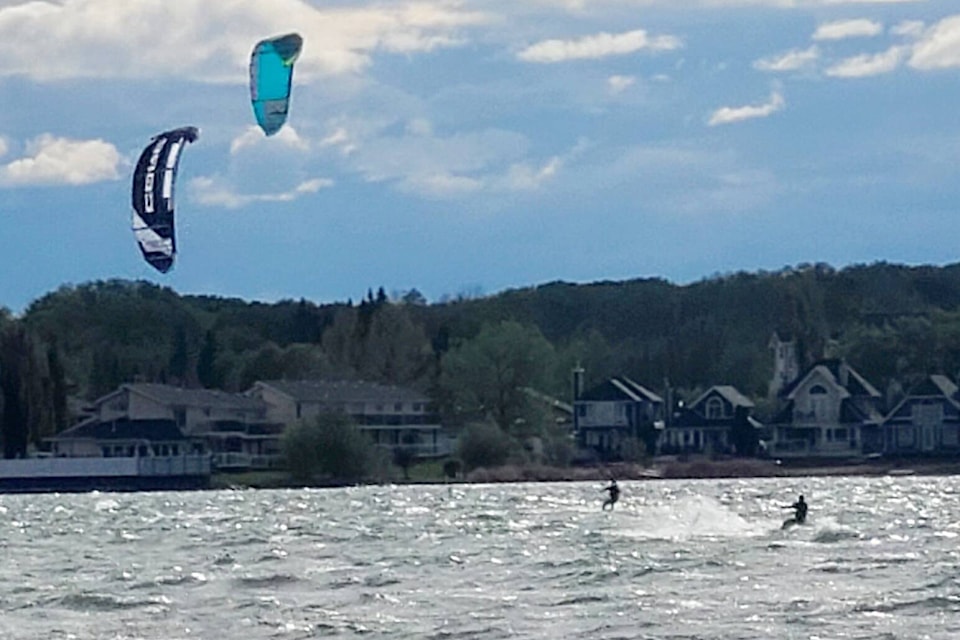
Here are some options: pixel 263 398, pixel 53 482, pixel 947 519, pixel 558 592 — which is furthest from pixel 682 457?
pixel 558 592

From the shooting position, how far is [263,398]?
116 m

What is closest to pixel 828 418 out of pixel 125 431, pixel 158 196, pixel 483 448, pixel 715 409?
pixel 715 409

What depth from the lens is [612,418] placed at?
12212 cm

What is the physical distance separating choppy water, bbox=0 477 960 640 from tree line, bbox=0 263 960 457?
171 ft

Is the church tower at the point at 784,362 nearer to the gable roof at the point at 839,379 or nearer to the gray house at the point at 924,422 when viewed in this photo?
the gable roof at the point at 839,379

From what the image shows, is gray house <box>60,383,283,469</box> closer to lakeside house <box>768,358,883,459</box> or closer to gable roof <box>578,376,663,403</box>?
gable roof <box>578,376,663,403</box>

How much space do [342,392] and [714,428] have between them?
1953 cm

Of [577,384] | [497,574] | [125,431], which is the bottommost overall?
[497,574]

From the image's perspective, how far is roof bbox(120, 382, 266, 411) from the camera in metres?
112

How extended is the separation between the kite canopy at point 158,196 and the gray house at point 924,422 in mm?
82655

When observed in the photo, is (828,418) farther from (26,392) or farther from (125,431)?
(26,392)

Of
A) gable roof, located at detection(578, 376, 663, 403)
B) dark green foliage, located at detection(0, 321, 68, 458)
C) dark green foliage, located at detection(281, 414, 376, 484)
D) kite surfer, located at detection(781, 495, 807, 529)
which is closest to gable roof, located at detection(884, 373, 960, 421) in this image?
gable roof, located at detection(578, 376, 663, 403)

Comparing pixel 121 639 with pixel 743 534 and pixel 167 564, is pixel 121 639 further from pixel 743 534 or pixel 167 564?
pixel 743 534

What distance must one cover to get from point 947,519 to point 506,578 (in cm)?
1945
